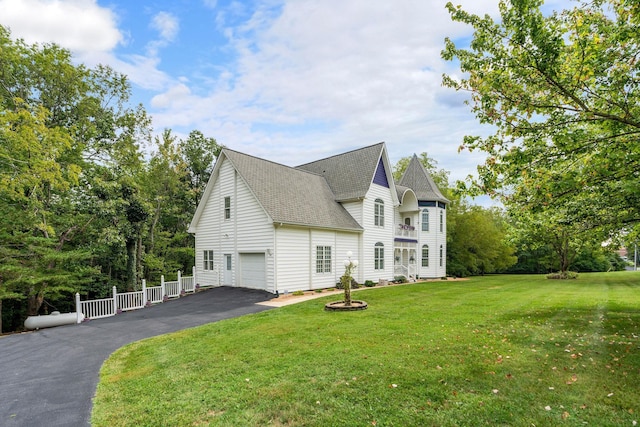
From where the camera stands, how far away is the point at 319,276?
17.9m

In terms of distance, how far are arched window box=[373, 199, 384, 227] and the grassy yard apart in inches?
496

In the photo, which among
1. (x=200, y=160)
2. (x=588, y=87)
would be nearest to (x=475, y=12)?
(x=588, y=87)

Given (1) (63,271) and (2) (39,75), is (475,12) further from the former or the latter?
(2) (39,75)

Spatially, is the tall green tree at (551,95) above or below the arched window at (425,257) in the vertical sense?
above

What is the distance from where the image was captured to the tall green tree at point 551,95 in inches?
200

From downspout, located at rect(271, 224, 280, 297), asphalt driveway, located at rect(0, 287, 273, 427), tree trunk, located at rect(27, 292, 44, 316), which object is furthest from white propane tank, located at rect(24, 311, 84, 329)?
downspout, located at rect(271, 224, 280, 297)

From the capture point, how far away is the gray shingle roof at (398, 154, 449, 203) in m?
26.6

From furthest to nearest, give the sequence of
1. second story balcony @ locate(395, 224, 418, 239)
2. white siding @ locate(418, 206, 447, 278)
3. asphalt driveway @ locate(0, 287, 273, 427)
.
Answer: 1. white siding @ locate(418, 206, 447, 278)
2. second story balcony @ locate(395, 224, 418, 239)
3. asphalt driveway @ locate(0, 287, 273, 427)

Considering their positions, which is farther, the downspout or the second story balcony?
the second story balcony

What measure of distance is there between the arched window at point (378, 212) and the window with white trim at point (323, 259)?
15.0ft

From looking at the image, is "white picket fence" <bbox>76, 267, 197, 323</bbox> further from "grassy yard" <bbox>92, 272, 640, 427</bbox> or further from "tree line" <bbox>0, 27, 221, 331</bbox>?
"grassy yard" <bbox>92, 272, 640, 427</bbox>

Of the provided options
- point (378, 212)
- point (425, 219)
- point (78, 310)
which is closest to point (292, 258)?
point (378, 212)

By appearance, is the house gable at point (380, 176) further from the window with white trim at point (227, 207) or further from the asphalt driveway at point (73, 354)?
the asphalt driveway at point (73, 354)

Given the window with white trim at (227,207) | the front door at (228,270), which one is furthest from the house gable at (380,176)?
the front door at (228,270)
